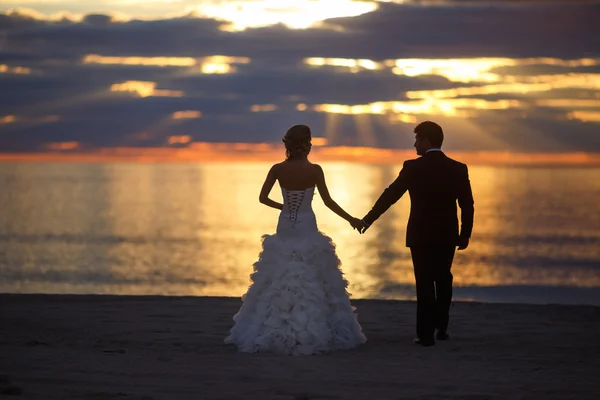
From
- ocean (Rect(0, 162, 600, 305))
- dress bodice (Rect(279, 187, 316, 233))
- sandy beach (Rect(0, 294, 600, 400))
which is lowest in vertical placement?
ocean (Rect(0, 162, 600, 305))

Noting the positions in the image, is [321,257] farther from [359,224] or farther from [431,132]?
[431,132]

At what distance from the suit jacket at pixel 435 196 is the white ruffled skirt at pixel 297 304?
999 millimetres

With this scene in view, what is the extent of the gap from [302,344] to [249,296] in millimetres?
888

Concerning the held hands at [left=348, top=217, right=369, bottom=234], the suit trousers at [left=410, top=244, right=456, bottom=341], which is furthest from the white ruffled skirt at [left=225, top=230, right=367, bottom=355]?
the held hands at [left=348, top=217, right=369, bottom=234]

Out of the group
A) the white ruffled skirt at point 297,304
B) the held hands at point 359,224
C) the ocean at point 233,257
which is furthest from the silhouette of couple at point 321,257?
the ocean at point 233,257

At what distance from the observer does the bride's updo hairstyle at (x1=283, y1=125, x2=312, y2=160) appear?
399 inches

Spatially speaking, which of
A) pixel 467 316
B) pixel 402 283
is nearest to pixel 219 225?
pixel 402 283

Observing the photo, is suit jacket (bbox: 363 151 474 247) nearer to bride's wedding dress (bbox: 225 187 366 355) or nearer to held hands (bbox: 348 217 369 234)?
held hands (bbox: 348 217 369 234)

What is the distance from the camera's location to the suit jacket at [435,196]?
33.9 feet

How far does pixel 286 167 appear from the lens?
1026cm

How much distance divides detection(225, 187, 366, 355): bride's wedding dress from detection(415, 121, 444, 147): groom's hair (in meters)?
1.42

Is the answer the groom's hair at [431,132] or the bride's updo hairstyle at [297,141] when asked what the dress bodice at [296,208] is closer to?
the bride's updo hairstyle at [297,141]

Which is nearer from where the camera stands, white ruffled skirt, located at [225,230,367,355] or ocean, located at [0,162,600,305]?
white ruffled skirt, located at [225,230,367,355]

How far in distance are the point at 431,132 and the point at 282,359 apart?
3.02m
